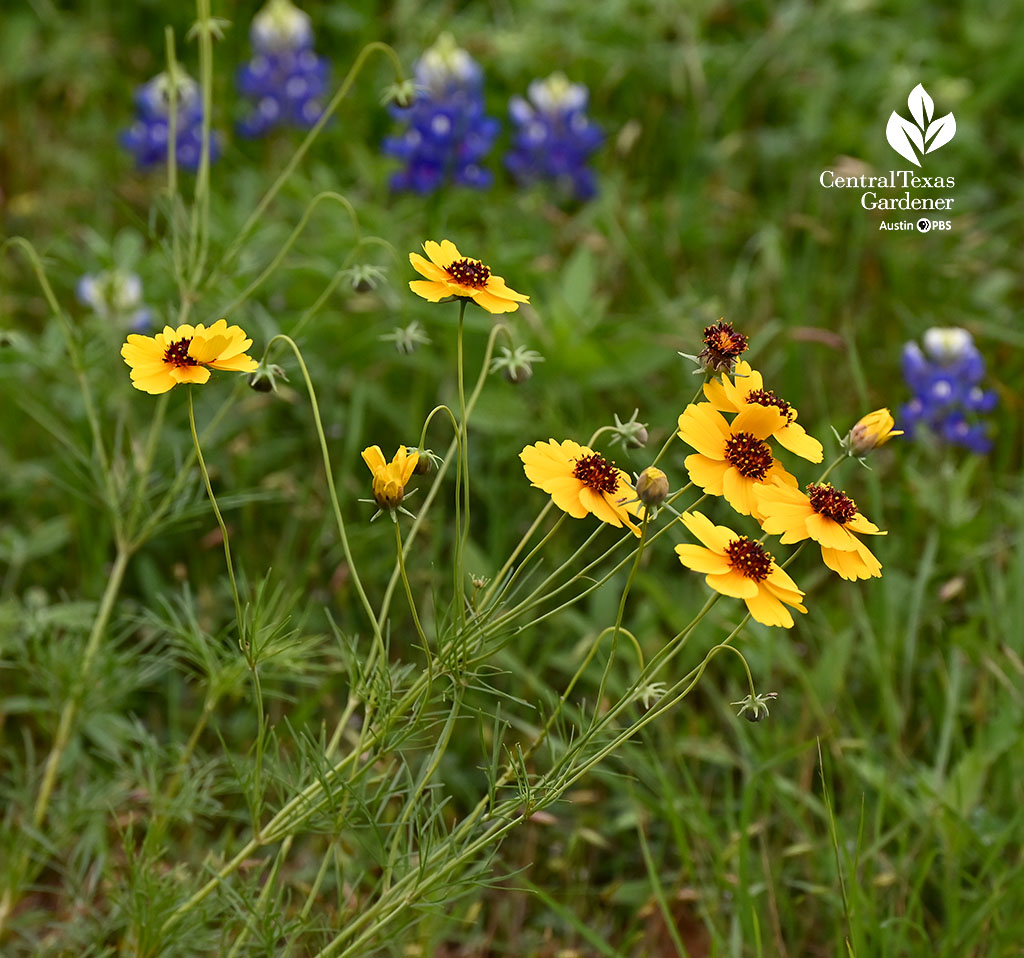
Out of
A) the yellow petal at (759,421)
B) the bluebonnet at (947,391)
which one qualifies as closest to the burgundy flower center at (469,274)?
the yellow petal at (759,421)

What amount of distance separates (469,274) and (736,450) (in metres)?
0.29

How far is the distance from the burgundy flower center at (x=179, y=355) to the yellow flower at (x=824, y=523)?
0.51 m

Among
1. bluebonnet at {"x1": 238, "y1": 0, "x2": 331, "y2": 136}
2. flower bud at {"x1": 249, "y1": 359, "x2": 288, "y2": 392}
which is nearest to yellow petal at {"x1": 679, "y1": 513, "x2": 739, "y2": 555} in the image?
flower bud at {"x1": 249, "y1": 359, "x2": 288, "y2": 392}

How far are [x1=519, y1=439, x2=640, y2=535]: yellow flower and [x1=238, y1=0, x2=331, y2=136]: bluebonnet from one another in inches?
89.7

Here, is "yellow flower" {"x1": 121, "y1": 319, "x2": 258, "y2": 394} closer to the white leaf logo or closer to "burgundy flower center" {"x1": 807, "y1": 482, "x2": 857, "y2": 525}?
"burgundy flower center" {"x1": 807, "y1": 482, "x2": 857, "y2": 525}

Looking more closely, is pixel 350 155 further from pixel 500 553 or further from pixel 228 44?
pixel 500 553

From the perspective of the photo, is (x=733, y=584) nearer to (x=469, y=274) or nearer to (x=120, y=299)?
(x=469, y=274)

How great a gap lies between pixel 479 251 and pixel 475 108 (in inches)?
21.0

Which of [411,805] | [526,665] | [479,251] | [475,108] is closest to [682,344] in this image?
[479,251]

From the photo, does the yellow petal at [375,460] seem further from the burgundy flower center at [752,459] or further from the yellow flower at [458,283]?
the burgundy flower center at [752,459]

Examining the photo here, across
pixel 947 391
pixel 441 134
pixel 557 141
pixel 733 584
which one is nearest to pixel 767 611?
pixel 733 584

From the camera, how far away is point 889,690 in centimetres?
174

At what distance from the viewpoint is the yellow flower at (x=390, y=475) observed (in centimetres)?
98

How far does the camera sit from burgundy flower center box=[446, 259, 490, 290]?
1.02 m
